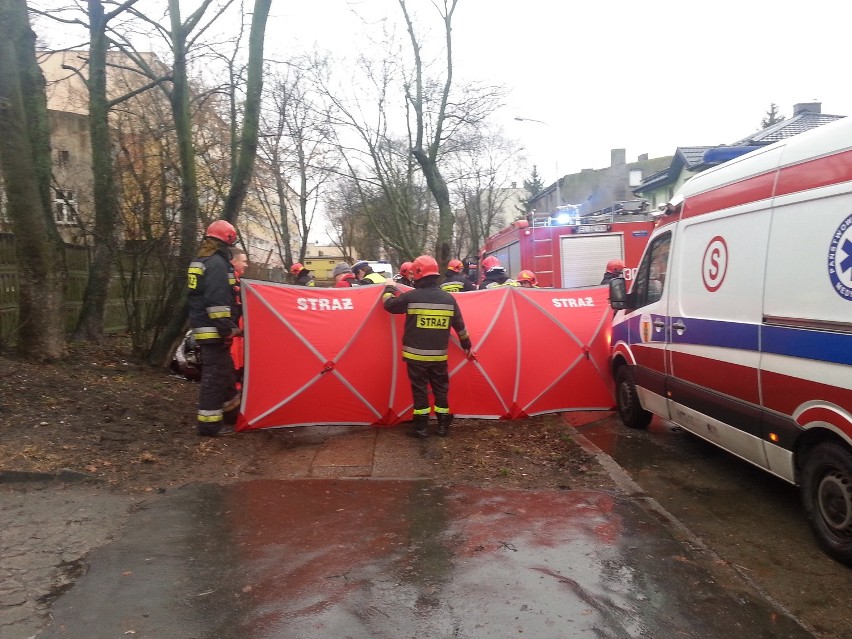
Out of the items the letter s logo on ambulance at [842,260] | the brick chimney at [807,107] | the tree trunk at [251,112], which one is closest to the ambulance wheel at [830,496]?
the letter s logo on ambulance at [842,260]

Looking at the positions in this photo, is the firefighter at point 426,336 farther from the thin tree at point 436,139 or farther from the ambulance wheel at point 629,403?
the thin tree at point 436,139

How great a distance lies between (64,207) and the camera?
30.0 feet

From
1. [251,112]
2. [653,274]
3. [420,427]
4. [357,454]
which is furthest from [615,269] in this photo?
[357,454]

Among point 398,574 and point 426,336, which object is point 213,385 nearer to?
point 426,336

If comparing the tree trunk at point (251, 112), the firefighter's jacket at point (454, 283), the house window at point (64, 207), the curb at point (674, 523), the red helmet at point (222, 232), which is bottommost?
the curb at point (674, 523)

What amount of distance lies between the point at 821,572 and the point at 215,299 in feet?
16.8

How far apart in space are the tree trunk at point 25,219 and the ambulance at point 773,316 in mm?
6218

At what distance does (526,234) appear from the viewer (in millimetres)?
13766

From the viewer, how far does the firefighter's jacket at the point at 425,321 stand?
21.1 feet

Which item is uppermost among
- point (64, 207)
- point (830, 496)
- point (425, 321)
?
point (64, 207)

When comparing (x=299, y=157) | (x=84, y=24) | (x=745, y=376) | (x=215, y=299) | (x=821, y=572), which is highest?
(x=299, y=157)

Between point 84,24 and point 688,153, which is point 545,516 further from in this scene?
Result: point 688,153

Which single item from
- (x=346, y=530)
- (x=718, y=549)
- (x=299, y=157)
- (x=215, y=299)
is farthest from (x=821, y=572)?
(x=299, y=157)

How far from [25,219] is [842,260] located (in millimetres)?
7010
